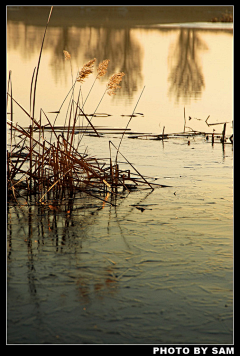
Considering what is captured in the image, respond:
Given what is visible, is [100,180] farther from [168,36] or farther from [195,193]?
[168,36]

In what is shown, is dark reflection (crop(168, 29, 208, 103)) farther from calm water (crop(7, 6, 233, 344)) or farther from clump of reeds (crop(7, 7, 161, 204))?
clump of reeds (crop(7, 7, 161, 204))

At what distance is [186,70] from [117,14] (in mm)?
35459

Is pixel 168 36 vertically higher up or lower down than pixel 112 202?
higher up

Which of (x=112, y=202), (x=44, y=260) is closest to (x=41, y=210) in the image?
(x=112, y=202)

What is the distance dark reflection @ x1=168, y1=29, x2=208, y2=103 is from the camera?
45.7 ft

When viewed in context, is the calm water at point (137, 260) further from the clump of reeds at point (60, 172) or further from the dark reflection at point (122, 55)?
the dark reflection at point (122, 55)

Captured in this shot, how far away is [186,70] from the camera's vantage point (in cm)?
1814

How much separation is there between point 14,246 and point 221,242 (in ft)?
5.36

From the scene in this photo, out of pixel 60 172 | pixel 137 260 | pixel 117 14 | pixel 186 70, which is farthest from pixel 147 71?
pixel 117 14

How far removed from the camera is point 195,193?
18.1ft

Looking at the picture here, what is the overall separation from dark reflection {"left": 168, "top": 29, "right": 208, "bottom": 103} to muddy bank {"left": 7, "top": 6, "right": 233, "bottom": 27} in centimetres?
1589

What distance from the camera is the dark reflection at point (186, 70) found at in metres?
13.9

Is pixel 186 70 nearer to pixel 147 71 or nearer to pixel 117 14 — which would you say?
pixel 147 71

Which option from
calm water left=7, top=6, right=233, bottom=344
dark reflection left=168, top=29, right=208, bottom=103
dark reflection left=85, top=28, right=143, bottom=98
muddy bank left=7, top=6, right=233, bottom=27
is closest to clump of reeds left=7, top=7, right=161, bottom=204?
calm water left=7, top=6, right=233, bottom=344
